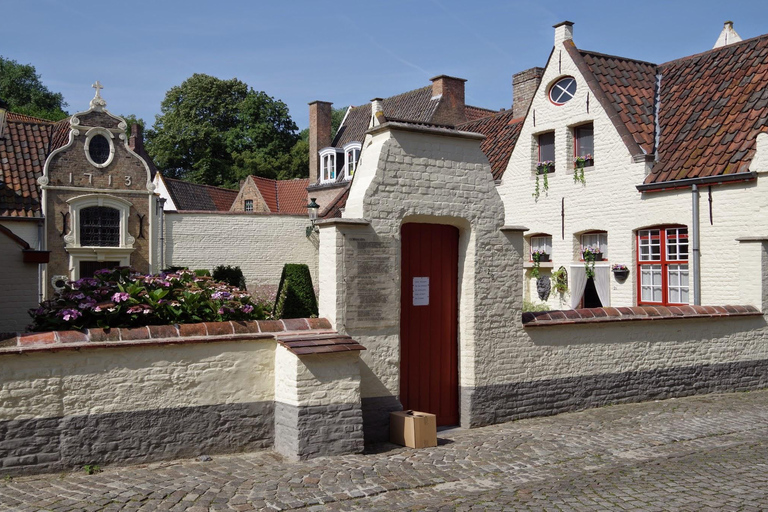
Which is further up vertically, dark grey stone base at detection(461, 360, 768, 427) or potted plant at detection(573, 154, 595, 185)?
potted plant at detection(573, 154, 595, 185)

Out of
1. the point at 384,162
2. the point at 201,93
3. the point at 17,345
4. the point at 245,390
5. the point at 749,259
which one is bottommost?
the point at 245,390

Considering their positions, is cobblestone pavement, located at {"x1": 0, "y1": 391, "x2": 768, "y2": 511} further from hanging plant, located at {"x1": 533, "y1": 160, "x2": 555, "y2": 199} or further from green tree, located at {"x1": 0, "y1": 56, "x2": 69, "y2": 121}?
green tree, located at {"x1": 0, "y1": 56, "x2": 69, "y2": 121}

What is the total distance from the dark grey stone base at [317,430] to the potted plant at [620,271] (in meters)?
9.50

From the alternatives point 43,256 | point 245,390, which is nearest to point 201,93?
point 43,256

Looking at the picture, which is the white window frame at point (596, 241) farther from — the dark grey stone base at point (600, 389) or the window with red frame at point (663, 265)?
the dark grey stone base at point (600, 389)

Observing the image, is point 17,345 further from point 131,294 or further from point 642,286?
point 642,286

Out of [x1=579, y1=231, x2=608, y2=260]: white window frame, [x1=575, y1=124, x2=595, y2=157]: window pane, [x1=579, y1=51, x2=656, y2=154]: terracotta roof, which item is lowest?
[x1=579, y1=231, x2=608, y2=260]: white window frame

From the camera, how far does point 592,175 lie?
53.7ft

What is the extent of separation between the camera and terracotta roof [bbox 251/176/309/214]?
37.1 metres

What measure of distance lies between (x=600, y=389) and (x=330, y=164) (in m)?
26.2

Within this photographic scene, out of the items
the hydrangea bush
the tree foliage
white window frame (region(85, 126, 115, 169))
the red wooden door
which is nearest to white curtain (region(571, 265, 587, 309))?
the red wooden door

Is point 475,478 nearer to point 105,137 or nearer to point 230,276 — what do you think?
point 230,276

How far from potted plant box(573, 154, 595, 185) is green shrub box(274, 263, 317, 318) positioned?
6681 mm

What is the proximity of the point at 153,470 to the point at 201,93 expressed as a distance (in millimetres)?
42730
